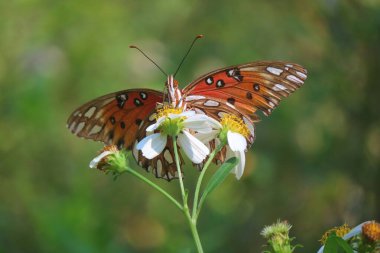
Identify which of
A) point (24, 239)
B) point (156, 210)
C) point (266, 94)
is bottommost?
point (24, 239)

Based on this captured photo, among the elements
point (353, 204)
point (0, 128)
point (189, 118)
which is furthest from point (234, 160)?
point (0, 128)

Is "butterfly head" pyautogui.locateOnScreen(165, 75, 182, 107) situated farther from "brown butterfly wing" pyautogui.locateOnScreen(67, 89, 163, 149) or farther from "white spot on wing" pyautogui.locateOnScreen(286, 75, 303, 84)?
"white spot on wing" pyautogui.locateOnScreen(286, 75, 303, 84)

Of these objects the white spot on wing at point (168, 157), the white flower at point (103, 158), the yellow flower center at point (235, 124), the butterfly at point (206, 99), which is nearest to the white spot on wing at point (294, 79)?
the butterfly at point (206, 99)

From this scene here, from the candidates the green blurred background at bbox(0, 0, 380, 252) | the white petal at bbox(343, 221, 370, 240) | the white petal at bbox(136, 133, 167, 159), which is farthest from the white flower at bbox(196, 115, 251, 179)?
the green blurred background at bbox(0, 0, 380, 252)

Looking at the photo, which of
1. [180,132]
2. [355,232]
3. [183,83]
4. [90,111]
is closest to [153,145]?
[180,132]

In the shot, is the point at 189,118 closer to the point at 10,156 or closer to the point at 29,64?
the point at 10,156

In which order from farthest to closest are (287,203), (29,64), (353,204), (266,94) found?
(29,64) → (287,203) → (353,204) → (266,94)
